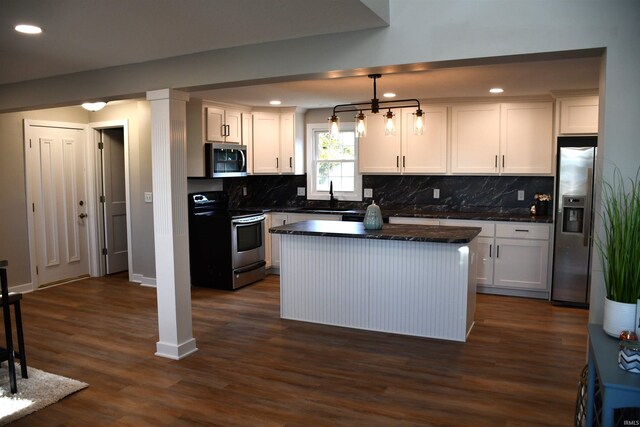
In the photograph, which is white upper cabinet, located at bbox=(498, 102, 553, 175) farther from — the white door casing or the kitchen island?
the white door casing

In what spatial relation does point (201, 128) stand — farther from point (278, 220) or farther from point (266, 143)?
point (278, 220)

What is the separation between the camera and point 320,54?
10.2 feet

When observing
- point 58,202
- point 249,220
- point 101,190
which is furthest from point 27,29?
point 101,190

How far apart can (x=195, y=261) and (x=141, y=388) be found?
2.87 meters

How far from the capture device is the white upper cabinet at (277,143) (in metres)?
6.68

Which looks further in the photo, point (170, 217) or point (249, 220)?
point (249, 220)

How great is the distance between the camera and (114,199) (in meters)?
6.77

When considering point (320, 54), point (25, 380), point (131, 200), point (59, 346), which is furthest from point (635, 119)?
point (131, 200)

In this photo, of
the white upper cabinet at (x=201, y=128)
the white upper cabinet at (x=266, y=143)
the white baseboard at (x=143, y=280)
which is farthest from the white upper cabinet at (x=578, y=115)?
the white baseboard at (x=143, y=280)

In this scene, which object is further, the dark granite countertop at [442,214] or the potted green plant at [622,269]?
the dark granite countertop at [442,214]

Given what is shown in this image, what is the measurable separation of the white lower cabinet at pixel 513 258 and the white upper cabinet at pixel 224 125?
2.83 metres

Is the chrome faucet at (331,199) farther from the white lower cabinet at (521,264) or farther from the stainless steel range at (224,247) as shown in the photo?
the white lower cabinet at (521,264)

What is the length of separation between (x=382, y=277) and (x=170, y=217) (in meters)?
1.82

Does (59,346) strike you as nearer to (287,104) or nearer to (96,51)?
(96,51)
